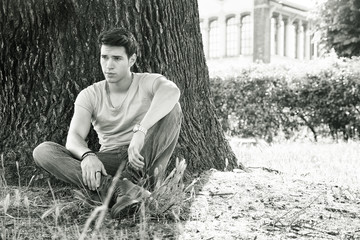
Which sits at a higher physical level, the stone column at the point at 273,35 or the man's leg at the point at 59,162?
the stone column at the point at 273,35

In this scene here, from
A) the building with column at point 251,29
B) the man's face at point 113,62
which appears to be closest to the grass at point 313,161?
the man's face at point 113,62

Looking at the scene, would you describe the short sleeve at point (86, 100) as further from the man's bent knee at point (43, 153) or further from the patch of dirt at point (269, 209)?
the patch of dirt at point (269, 209)

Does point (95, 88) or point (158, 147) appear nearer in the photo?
point (158, 147)

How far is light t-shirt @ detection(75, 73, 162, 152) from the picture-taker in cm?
408

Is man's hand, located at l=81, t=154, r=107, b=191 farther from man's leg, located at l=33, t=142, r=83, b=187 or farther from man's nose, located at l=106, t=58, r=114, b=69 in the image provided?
man's nose, located at l=106, t=58, r=114, b=69

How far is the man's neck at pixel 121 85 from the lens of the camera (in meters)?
4.12

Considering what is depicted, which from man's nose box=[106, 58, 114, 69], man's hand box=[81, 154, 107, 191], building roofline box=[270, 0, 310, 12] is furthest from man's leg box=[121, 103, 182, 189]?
building roofline box=[270, 0, 310, 12]

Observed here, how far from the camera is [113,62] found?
13.1 feet

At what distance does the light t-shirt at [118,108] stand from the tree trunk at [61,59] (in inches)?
19.6

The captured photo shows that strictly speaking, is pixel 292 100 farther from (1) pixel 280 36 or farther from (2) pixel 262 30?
(1) pixel 280 36

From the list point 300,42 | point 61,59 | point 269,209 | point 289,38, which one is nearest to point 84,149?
point 61,59

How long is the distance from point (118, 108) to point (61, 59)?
0.89 m

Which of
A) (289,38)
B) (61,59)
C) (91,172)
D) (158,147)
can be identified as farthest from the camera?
(289,38)

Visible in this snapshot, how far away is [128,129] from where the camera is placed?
4105 mm
